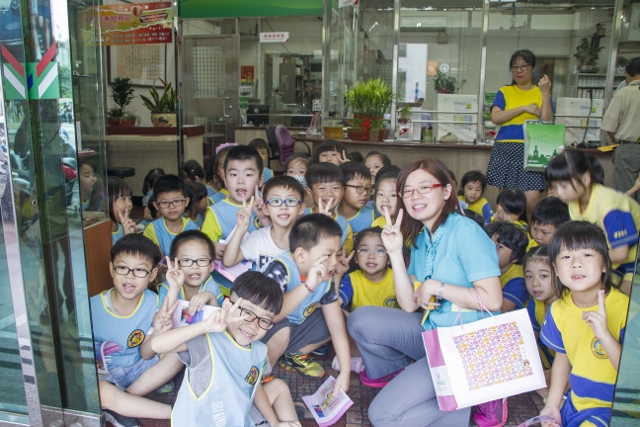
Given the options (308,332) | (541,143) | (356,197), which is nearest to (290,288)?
(308,332)

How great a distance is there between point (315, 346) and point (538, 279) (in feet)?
3.56

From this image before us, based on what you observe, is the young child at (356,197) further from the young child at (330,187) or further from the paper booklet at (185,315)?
the paper booklet at (185,315)

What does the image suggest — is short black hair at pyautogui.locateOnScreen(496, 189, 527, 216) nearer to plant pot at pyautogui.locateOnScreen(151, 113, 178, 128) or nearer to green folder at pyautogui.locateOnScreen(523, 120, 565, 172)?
green folder at pyautogui.locateOnScreen(523, 120, 565, 172)

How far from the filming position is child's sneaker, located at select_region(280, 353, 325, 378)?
8.29 feet

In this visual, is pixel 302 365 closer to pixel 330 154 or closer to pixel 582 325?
pixel 582 325

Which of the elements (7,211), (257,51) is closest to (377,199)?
(7,211)

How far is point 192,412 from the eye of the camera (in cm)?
183

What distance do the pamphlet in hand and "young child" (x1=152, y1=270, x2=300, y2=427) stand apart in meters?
0.33

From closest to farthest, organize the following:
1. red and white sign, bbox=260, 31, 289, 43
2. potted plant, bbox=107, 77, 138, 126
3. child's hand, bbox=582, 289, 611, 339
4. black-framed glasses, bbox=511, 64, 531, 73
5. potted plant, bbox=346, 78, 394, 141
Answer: child's hand, bbox=582, 289, 611, 339 → black-framed glasses, bbox=511, 64, 531, 73 → potted plant, bbox=346, 78, 394, 141 → potted plant, bbox=107, 77, 138, 126 → red and white sign, bbox=260, 31, 289, 43

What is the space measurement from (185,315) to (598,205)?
200 centimetres

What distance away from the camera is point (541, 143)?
3838mm

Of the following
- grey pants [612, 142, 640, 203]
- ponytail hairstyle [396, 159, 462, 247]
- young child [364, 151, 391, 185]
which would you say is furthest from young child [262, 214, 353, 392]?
grey pants [612, 142, 640, 203]

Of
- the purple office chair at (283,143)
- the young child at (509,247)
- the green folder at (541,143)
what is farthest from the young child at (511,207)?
the purple office chair at (283,143)

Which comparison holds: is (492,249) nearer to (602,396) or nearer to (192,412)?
(602,396)
